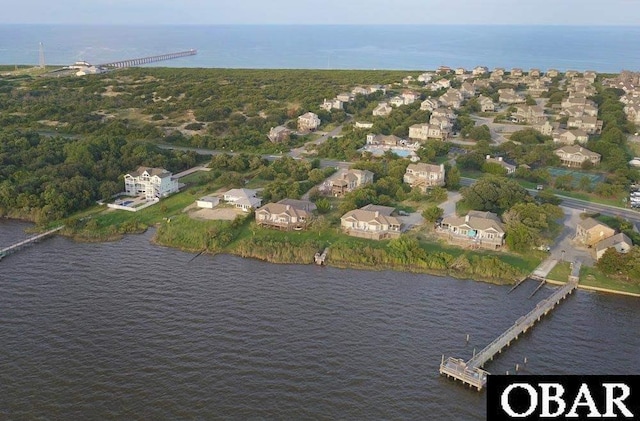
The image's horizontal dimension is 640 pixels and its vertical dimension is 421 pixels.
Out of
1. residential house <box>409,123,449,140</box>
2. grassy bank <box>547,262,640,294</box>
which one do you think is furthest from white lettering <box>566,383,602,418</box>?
residential house <box>409,123,449,140</box>

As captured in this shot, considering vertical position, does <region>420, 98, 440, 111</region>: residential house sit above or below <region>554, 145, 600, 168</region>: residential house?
above

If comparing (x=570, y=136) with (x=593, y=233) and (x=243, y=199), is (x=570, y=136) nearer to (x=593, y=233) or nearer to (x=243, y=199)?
(x=593, y=233)

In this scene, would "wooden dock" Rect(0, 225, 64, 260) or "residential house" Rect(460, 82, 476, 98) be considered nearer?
"wooden dock" Rect(0, 225, 64, 260)

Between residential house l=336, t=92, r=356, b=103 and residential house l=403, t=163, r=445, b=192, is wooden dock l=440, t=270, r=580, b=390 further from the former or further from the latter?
residential house l=336, t=92, r=356, b=103

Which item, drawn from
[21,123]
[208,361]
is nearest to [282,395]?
[208,361]

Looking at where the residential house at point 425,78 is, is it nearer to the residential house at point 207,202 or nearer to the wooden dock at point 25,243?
the residential house at point 207,202
